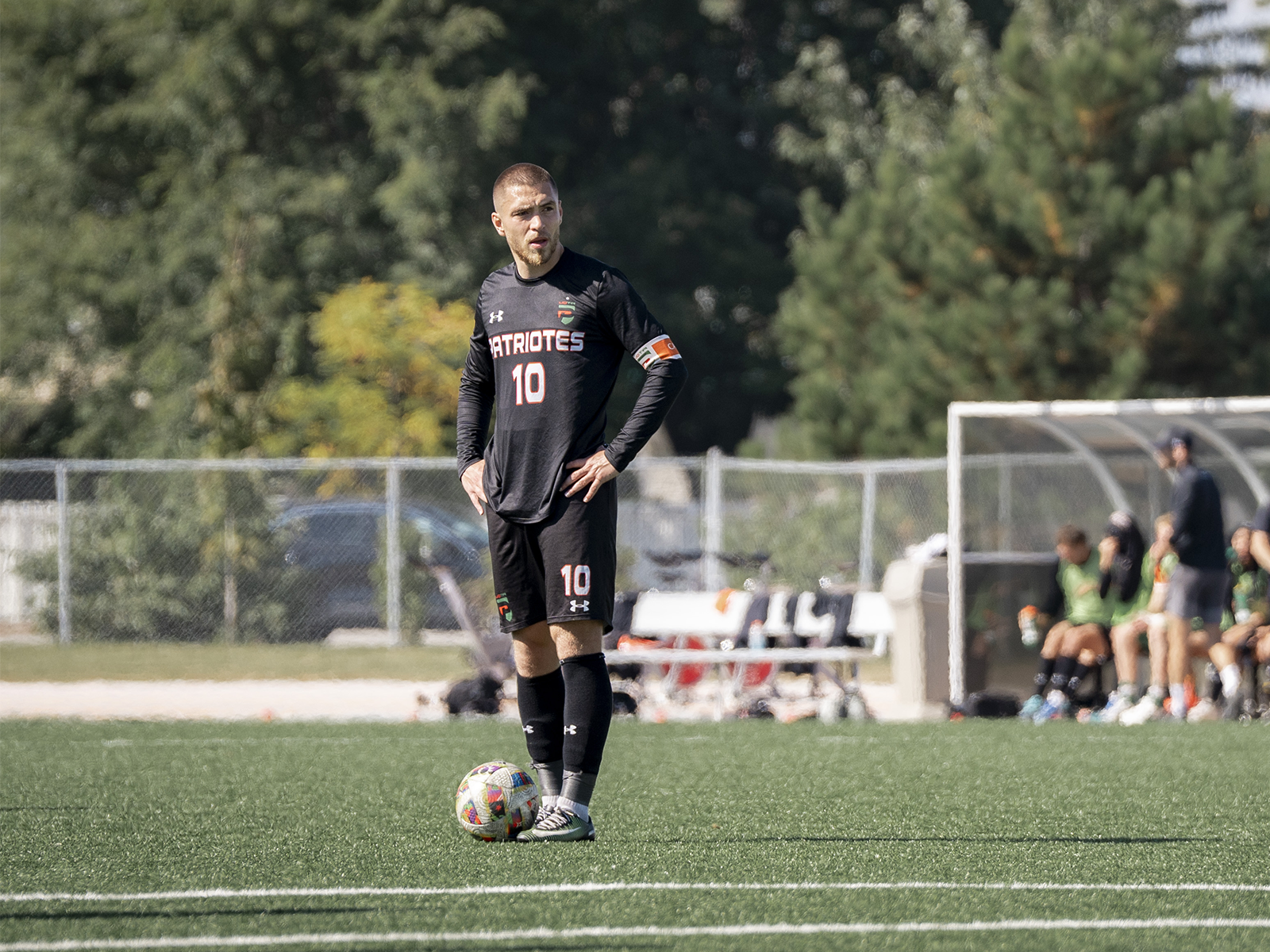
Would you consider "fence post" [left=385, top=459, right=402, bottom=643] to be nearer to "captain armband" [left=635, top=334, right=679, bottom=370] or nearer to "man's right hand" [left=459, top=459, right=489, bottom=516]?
"man's right hand" [left=459, top=459, right=489, bottom=516]

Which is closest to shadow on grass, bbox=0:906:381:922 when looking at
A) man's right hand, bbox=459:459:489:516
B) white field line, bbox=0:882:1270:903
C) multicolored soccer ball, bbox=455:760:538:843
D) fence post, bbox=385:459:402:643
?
white field line, bbox=0:882:1270:903

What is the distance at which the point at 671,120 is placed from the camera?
36.7 metres

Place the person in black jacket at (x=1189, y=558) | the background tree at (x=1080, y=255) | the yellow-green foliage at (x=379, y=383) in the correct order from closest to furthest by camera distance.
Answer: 1. the person in black jacket at (x=1189, y=558)
2. the background tree at (x=1080, y=255)
3. the yellow-green foliage at (x=379, y=383)

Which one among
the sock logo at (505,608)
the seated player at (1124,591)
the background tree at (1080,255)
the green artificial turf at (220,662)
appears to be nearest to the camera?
the sock logo at (505,608)

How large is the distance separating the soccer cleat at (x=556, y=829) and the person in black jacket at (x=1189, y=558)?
706cm

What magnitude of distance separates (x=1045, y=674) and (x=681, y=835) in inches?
293

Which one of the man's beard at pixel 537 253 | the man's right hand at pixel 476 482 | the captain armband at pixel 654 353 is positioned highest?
the man's beard at pixel 537 253

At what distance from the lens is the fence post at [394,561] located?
65.5ft

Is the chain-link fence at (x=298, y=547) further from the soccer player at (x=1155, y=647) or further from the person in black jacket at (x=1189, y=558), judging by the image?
the person in black jacket at (x=1189, y=558)

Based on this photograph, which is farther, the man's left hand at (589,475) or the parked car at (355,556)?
the parked car at (355,556)

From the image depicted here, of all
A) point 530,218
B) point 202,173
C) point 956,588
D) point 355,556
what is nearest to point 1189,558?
point 956,588

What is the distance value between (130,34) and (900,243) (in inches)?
587

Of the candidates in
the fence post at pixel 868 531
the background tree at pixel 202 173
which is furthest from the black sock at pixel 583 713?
the background tree at pixel 202 173

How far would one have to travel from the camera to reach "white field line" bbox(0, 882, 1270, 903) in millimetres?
4703
